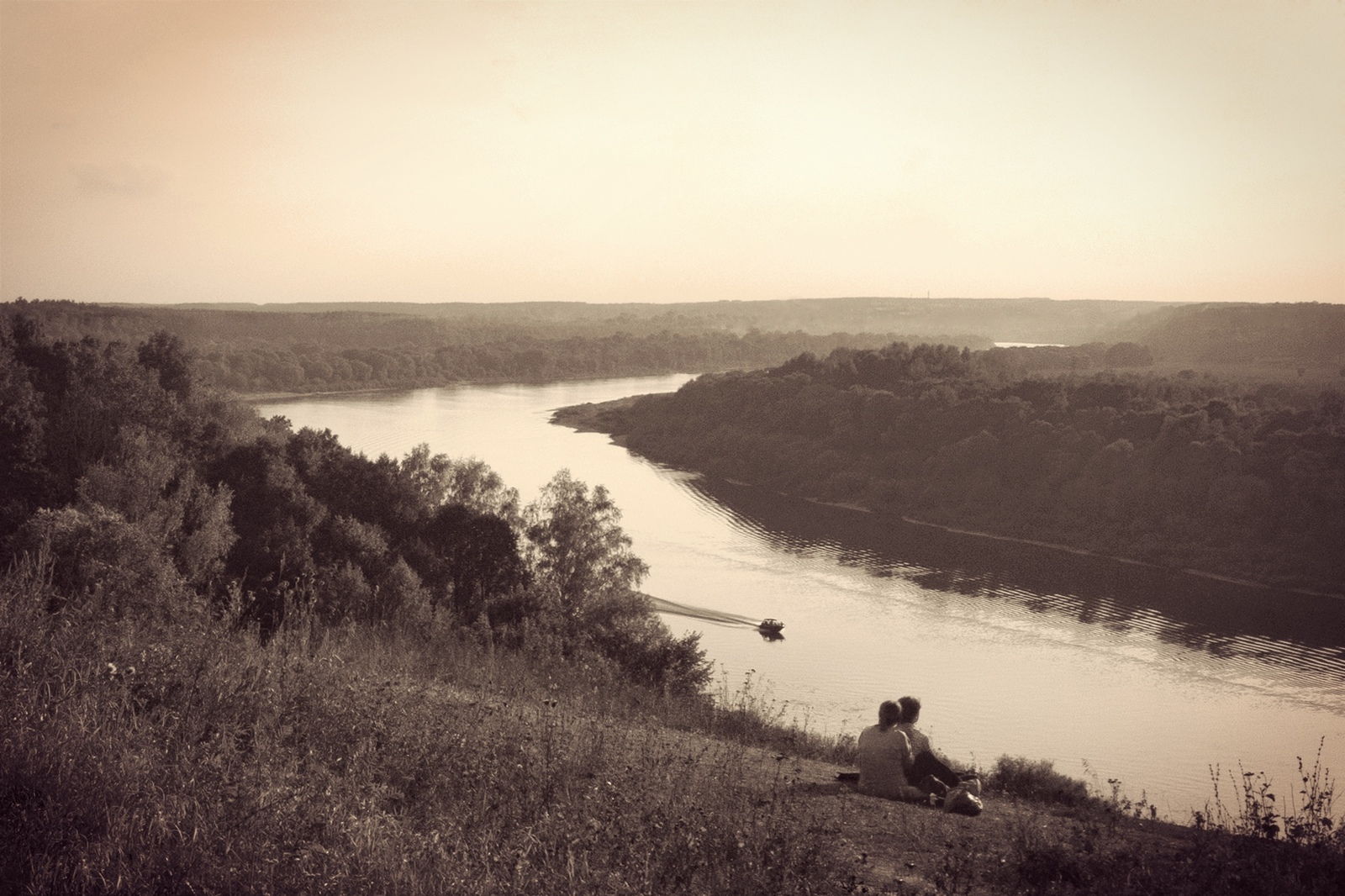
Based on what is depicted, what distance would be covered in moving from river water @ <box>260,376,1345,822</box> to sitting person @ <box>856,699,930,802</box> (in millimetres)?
5315

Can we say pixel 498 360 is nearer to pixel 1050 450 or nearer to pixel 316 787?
pixel 1050 450

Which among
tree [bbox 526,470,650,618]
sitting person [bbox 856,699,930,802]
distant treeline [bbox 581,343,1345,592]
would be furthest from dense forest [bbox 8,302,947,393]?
sitting person [bbox 856,699,930,802]

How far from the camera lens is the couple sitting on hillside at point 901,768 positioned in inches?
215

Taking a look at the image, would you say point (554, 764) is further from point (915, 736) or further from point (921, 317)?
point (921, 317)

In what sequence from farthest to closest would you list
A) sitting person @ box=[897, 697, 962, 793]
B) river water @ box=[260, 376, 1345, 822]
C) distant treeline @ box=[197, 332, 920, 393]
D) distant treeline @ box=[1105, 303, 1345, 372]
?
distant treeline @ box=[197, 332, 920, 393], distant treeline @ box=[1105, 303, 1345, 372], river water @ box=[260, 376, 1345, 822], sitting person @ box=[897, 697, 962, 793]

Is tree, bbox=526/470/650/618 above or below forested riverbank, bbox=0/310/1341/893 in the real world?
below

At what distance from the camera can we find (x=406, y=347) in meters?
92.6

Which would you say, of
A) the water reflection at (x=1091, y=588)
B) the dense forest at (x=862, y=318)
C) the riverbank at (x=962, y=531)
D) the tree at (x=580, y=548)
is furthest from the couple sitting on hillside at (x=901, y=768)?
the dense forest at (x=862, y=318)

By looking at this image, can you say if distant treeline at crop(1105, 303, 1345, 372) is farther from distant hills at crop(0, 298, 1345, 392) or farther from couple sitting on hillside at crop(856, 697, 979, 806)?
couple sitting on hillside at crop(856, 697, 979, 806)

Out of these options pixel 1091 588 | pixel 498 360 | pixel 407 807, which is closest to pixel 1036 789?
pixel 407 807

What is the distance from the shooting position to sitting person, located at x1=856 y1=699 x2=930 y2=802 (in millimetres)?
5441

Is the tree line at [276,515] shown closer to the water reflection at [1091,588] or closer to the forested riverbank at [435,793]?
the forested riverbank at [435,793]

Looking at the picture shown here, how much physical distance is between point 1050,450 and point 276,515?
3397cm

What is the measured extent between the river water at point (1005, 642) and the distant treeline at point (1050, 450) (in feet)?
7.85
